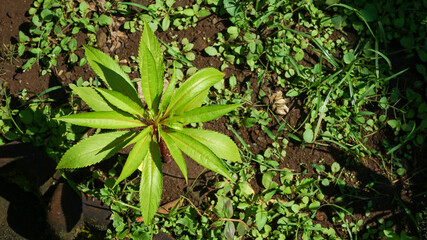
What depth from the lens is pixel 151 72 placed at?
1.87 meters

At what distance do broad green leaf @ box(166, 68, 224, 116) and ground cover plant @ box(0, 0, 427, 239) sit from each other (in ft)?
2.35

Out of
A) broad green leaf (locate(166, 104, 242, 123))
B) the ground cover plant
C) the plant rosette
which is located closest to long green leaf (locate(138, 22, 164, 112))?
the plant rosette

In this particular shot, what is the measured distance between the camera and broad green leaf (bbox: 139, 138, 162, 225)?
196 centimetres

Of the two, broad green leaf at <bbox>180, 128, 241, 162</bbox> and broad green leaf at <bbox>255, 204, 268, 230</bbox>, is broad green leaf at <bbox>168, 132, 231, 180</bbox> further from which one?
broad green leaf at <bbox>255, 204, 268, 230</bbox>

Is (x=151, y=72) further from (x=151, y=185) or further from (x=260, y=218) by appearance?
(x=260, y=218)

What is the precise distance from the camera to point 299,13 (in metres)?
3.16

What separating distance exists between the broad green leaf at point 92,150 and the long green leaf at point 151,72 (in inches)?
12.1

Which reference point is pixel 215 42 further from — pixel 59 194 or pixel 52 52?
pixel 59 194

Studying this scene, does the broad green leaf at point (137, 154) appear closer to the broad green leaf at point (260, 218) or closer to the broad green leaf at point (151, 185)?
the broad green leaf at point (151, 185)

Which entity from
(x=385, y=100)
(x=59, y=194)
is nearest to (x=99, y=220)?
(x=59, y=194)

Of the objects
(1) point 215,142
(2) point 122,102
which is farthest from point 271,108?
(2) point 122,102

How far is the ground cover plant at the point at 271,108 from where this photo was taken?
9.31ft

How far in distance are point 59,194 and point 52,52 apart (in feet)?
4.21

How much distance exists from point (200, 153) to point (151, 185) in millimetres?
374
